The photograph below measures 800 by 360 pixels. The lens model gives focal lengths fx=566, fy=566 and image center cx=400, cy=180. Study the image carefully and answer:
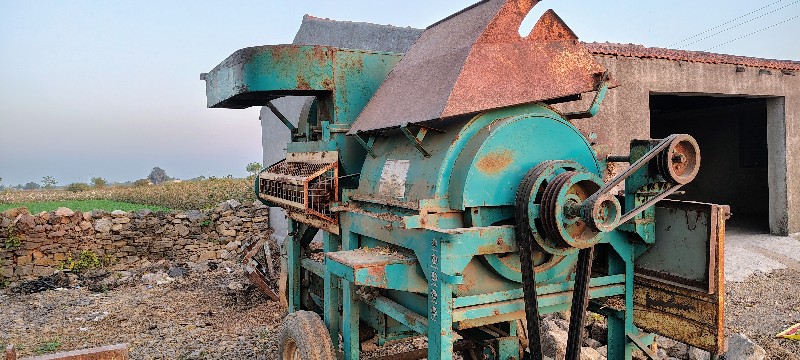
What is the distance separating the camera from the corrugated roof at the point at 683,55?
880 centimetres

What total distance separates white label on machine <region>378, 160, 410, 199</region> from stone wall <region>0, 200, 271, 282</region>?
843 centimetres

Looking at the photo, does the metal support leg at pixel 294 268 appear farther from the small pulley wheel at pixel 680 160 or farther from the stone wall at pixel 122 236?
the stone wall at pixel 122 236

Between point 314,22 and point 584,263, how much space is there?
9789 mm

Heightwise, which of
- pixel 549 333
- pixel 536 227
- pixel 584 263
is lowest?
pixel 549 333

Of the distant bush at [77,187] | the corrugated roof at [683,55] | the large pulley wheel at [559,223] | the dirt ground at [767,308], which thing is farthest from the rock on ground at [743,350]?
the distant bush at [77,187]

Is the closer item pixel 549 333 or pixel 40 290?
pixel 549 333

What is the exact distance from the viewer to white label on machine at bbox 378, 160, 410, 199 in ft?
10.9

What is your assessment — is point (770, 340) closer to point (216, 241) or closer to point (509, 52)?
point (509, 52)

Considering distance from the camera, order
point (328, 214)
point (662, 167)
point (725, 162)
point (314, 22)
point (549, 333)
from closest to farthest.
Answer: point (662, 167) < point (328, 214) < point (549, 333) < point (314, 22) < point (725, 162)

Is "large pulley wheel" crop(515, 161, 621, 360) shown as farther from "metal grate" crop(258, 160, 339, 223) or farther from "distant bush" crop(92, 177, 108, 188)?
"distant bush" crop(92, 177, 108, 188)

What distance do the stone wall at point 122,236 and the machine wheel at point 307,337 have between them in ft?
24.9

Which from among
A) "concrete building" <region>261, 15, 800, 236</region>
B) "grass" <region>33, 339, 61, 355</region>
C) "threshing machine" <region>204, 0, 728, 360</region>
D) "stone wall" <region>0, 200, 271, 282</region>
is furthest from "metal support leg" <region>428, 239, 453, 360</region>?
"stone wall" <region>0, 200, 271, 282</region>

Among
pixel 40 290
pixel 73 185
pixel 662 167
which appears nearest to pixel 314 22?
pixel 40 290

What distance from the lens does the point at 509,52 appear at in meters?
3.20
